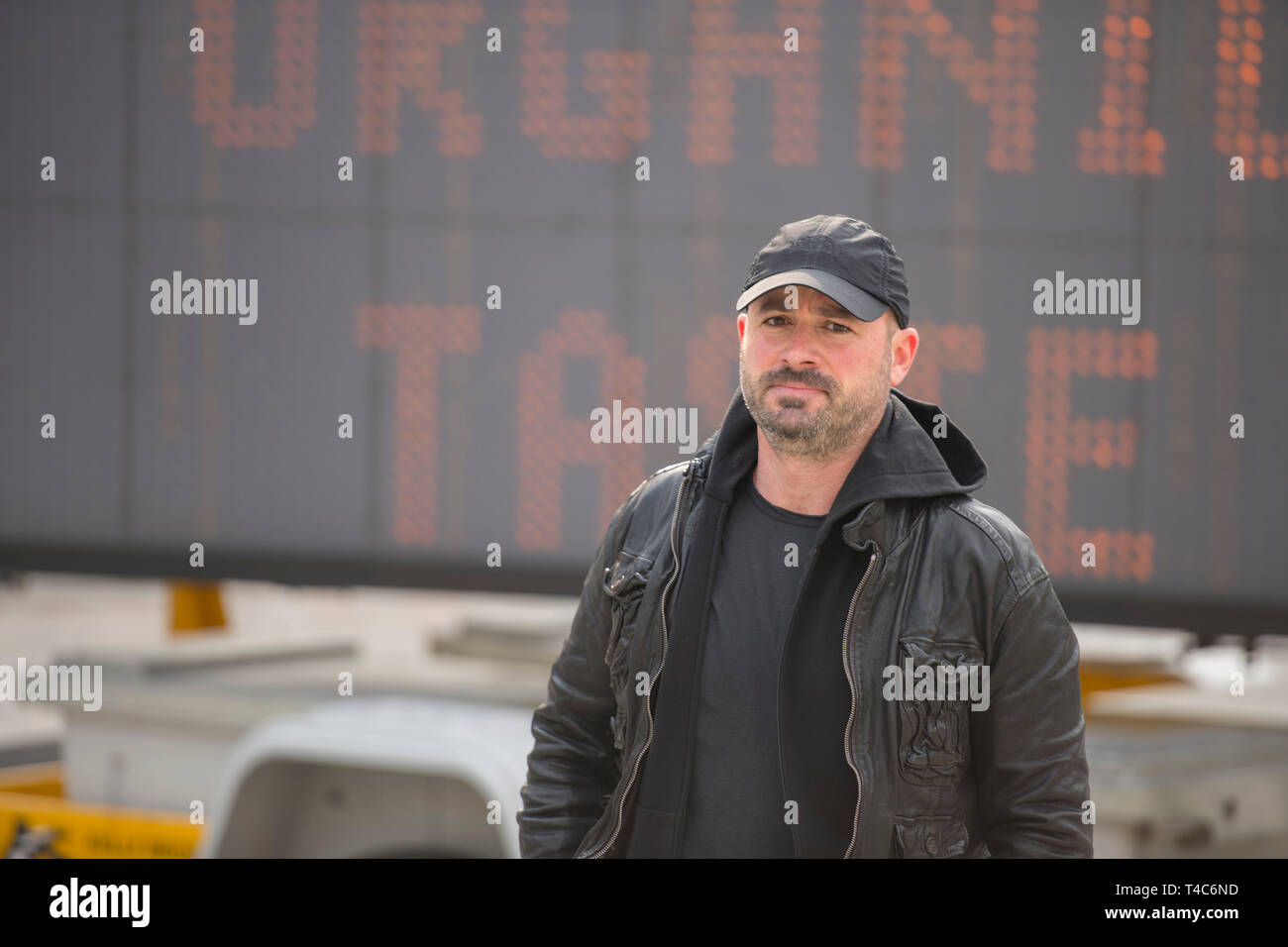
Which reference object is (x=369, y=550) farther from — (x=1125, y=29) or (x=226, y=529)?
(x=1125, y=29)

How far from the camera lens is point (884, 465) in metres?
2.03

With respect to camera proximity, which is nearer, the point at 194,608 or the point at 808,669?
the point at 808,669

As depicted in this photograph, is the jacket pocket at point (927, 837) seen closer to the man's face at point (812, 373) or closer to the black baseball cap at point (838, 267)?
the man's face at point (812, 373)

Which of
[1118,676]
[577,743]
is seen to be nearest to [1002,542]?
[577,743]

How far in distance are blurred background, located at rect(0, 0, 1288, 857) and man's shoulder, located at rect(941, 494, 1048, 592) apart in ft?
5.24

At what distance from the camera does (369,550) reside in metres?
3.94

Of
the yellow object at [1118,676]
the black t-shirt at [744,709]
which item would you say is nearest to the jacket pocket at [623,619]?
the black t-shirt at [744,709]

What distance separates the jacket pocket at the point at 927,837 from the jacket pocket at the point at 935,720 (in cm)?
5

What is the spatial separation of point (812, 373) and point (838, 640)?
0.38 m

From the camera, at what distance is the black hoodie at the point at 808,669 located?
1.95 meters

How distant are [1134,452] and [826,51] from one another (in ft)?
4.23

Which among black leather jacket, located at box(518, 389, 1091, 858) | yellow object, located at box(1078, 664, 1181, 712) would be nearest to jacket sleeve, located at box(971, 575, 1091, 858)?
black leather jacket, located at box(518, 389, 1091, 858)

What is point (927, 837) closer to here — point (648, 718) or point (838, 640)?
point (838, 640)

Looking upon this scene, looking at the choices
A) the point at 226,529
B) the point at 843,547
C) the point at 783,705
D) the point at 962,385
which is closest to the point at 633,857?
the point at 783,705
